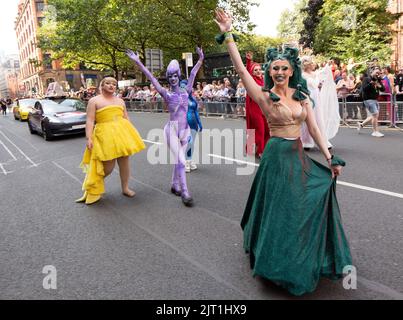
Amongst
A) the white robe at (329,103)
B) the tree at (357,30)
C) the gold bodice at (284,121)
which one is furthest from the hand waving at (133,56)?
the tree at (357,30)

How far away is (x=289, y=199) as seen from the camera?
2.99 meters

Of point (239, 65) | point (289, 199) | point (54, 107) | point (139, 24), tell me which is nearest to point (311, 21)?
point (139, 24)

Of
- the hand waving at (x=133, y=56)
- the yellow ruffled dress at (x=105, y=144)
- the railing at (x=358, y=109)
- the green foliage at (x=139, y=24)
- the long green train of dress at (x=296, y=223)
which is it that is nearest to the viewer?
the long green train of dress at (x=296, y=223)

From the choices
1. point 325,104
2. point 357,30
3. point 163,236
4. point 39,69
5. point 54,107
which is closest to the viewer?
point 163,236

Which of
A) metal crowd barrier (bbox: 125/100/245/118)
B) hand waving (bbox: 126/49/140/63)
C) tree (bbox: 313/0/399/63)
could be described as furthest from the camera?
tree (bbox: 313/0/399/63)

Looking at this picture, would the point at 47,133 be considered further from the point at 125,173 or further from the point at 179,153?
the point at 179,153

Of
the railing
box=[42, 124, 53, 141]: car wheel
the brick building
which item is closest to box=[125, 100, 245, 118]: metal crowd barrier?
the railing

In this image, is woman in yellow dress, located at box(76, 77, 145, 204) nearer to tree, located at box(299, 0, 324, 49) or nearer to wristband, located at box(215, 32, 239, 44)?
wristband, located at box(215, 32, 239, 44)

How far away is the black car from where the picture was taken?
1344 centimetres

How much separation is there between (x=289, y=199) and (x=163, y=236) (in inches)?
71.2

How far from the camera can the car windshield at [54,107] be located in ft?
47.5

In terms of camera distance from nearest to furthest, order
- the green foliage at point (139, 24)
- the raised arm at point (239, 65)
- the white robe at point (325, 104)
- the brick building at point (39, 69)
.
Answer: the raised arm at point (239, 65) → the white robe at point (325, 104) → the green foliage at point (139, 24) → the brick building at point (39, 69)

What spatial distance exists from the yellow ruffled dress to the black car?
27.1 feet

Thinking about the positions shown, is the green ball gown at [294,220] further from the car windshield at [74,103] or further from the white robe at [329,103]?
the car windshield at [74,103]
